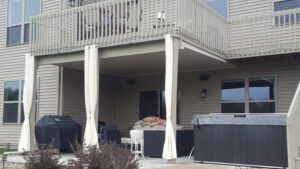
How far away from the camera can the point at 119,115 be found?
15.9m

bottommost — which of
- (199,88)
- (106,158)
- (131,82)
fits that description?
(106,158)

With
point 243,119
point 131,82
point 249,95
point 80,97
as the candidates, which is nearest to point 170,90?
point 243,119

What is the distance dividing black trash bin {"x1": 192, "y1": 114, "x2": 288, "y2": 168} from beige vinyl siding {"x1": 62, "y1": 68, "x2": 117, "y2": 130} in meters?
5.77

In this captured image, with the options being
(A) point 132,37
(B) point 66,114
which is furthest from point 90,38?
(B) point 66,114

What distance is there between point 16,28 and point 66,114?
13.9 feet

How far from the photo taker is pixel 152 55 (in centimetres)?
1138

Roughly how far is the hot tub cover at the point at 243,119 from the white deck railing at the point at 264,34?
3184mm

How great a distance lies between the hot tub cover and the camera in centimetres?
877

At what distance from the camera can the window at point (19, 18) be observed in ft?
50.7

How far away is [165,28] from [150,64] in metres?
3.23

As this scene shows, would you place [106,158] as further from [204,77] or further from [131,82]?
[131,82]

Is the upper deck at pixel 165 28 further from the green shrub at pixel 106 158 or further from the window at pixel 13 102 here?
the green shrub at pixel 106 158

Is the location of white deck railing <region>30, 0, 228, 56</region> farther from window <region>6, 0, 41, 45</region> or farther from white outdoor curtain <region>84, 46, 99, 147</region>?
window <region>6, 0, 41, 45</region>

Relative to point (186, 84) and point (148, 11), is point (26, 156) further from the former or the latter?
point (186, 84)
